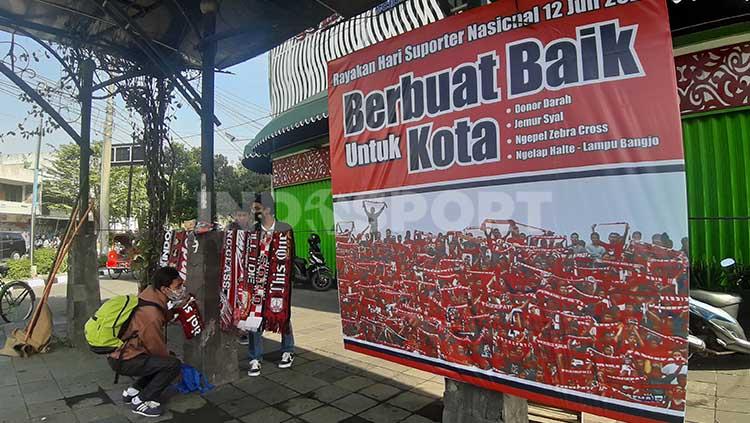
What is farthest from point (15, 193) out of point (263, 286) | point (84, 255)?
point (263, 286)

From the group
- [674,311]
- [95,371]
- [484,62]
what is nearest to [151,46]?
[95,371]

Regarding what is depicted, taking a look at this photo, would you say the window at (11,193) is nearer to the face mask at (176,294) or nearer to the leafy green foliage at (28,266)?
the leafy green foliage at (28,266)

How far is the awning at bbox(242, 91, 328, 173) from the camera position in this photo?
8.27 m

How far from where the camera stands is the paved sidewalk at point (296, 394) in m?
3.57

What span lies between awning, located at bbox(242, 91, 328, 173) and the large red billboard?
5493mm

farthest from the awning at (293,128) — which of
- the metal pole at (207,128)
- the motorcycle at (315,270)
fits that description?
the metal pole at (207,128)

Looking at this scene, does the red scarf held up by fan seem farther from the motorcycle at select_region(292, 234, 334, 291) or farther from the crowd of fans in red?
the motorcycle at select_region(292, 234, 334, 291)

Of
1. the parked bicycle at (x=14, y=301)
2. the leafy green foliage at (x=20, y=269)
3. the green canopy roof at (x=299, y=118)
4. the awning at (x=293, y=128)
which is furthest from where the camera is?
the leafy green foliage at (x=20, y=269)

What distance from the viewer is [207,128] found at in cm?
447

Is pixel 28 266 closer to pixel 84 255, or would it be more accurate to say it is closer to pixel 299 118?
pixel 84 255

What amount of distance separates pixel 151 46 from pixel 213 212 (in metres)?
1.86

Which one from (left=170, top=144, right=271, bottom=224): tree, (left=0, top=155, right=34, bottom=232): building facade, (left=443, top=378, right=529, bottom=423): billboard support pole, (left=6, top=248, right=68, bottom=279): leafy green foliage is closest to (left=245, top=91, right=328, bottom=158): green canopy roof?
(left=443, top=378, right=529, bottom=423): billboard support pole

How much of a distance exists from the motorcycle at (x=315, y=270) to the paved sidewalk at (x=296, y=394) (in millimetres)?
4858

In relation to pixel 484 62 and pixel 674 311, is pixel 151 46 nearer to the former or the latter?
pixel 484 62
